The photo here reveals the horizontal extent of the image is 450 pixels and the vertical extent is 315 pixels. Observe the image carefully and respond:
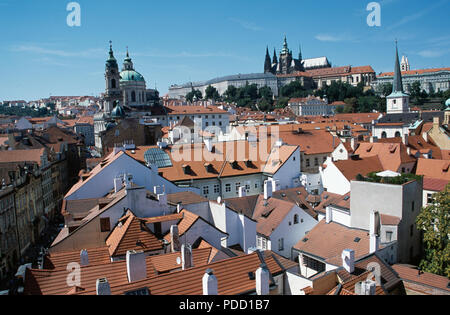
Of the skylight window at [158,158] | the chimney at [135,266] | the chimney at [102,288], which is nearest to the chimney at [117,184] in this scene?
the skylight window at [158,158]

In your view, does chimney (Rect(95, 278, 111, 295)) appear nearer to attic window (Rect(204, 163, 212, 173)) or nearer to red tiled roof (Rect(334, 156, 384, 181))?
attic window (Rect(204, 163, 212, 173))

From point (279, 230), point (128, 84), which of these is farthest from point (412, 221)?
point (128, 84)

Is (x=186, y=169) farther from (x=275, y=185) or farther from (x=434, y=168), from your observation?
(x=434, y=168)

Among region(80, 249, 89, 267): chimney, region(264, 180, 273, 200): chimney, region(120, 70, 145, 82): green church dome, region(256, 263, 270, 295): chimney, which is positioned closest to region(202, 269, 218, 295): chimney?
region(256, 263, 270, 295): chimney

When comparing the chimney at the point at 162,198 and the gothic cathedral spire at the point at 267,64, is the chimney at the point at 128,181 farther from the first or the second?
the gothic cathedral spire at the point at 267,64

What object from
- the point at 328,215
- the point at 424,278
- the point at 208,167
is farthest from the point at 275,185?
the point at 424,278
